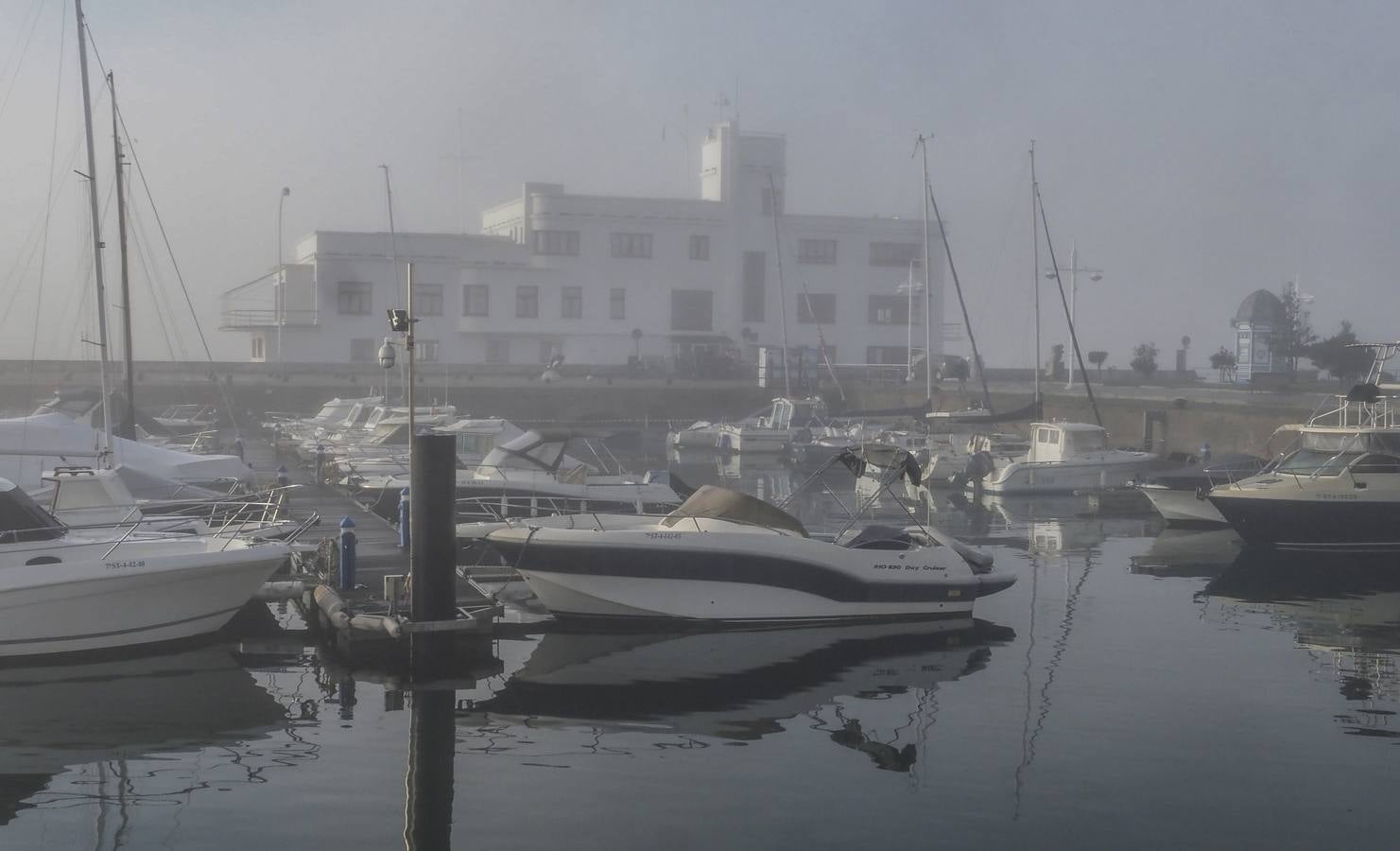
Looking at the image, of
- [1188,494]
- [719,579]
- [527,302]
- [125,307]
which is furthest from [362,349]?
[719,579]

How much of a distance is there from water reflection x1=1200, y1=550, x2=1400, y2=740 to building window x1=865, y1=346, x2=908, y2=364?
5358 centimetres

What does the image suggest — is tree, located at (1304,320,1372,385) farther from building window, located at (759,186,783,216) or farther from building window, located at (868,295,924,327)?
building window, located at (759,186,783,216)

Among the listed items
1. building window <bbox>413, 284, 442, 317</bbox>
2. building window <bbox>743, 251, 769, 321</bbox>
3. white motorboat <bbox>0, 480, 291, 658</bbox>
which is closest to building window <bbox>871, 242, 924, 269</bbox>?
building window <bbox>743, 251, 769, 321</bbox>

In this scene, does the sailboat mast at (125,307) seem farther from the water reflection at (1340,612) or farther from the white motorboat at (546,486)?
the water reflection at (1340,612)

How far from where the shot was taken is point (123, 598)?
625 inches

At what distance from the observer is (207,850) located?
10.2 m

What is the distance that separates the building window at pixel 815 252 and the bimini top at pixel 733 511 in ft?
204

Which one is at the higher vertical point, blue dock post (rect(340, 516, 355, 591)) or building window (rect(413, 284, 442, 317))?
building window (rect(413, 284, 442, 317))

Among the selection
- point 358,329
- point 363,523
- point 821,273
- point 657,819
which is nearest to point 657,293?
point 821,273

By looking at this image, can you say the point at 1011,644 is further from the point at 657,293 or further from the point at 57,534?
the point at 657,293

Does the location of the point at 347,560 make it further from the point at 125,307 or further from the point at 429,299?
the point at 429,299

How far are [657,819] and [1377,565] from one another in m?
18.8

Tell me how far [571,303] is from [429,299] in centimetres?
785

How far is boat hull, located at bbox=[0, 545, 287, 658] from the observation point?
15.4 meters
